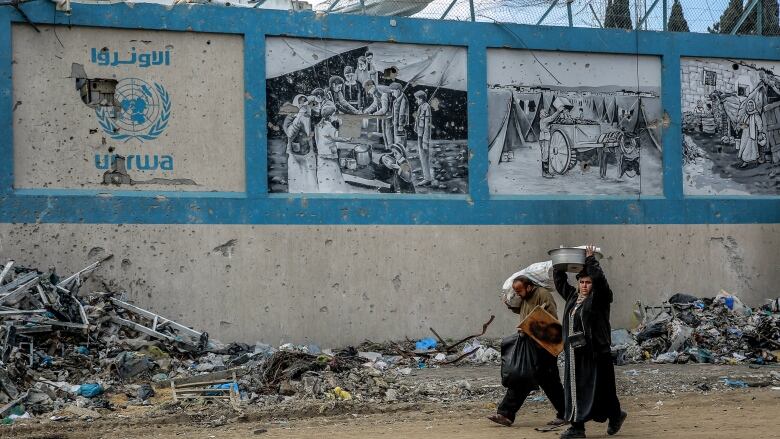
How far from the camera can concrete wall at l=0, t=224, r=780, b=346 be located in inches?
495

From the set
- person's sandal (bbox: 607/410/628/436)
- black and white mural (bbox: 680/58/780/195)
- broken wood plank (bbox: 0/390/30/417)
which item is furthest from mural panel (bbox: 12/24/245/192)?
black and white mural (bbox: 680/58/780/195)

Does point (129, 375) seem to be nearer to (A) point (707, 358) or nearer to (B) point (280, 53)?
(B) point (280, 53)

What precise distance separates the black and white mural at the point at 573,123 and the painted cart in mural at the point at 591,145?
0.01 meters

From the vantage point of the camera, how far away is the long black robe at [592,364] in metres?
7.93

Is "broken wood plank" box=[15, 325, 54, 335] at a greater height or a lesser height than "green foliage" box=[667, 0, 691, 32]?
lesser

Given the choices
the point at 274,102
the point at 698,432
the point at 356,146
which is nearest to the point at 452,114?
the point at 356,146

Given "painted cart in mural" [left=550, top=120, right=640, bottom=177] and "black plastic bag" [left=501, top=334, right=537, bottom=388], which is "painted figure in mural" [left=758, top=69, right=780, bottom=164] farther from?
"black plastic bag" [left=501, top=334, right=537, bottom=388]

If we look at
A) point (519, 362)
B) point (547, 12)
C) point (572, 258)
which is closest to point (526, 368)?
point (519, 362)

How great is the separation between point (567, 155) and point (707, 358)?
11.6 ft

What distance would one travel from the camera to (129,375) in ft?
35.3

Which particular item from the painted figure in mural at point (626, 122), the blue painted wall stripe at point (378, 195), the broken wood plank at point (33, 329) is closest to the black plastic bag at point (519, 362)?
the blue painted wall stripe at point (378, 195)

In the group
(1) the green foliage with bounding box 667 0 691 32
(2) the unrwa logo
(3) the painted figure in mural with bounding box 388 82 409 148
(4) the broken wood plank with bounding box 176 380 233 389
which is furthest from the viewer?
→ (1) the green foliage with bounding box 667 0 691 32

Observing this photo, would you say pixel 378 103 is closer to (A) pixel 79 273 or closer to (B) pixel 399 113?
(B) pixel 399 113

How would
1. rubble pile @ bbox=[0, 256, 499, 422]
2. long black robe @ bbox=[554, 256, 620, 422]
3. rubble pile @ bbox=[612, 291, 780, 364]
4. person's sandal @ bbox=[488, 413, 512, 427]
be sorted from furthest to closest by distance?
rubble pile @ bbox=[612, 291, 780, 364] → rubble pile @ bbox=[0, 256, 499, 422] → person's sandal @ bbox=[488, 413, 512, 427] → long black robe @ bbox=[554, 256, 620, 422]
